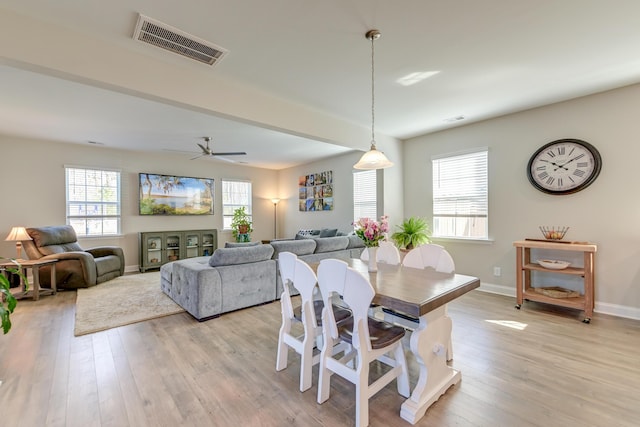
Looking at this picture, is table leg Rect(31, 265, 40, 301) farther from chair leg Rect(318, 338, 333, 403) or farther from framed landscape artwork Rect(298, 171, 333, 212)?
framed landscape artwork Rect(298, 171, 333, 212)

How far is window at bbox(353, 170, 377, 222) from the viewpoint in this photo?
5.90m

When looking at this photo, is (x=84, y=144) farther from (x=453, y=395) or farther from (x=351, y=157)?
(x=453, y=395)

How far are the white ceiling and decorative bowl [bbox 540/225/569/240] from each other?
1.66 meters

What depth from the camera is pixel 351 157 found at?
6.33 metres

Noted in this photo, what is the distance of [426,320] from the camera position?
1.79m

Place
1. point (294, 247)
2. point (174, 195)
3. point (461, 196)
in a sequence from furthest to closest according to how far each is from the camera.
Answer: point (174, 195), point (461, 196), point (294, 247)

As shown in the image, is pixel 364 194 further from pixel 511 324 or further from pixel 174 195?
pixel 174 195

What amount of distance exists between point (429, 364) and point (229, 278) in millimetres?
2464

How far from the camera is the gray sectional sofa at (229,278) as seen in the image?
10.7ft

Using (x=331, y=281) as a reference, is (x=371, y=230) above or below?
above

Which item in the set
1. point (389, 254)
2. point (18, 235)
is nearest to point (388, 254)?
point (389, 254)

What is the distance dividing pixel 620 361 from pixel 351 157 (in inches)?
199

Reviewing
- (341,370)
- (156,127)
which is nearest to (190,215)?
(156,127)

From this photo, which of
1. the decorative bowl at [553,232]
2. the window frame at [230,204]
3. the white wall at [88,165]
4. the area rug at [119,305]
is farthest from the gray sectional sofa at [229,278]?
the window frame at [230,204]
